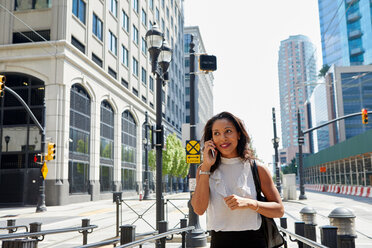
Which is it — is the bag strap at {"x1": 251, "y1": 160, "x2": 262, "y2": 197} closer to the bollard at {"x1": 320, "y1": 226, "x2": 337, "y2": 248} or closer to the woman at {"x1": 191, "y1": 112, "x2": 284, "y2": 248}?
the woman at {"x1": 191, "y1": 112, "x2": 284, "y2": 248}

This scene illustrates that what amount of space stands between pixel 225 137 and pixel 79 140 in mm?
27934

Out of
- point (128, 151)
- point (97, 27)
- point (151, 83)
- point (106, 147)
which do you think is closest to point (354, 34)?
point (151, 83)

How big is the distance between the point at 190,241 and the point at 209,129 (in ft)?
23.1

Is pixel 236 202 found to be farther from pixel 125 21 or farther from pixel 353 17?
pixel 353 17

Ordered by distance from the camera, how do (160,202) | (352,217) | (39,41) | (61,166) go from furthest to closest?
(39,41) < (61,166) < (160,202) < (352,217)

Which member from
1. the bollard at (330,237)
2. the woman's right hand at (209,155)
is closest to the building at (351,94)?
the bollard at (330,237)

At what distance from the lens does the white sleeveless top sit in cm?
238

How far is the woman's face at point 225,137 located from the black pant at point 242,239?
525 millimetres

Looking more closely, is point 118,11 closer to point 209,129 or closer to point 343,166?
point 343,166

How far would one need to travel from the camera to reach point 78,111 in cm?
2894

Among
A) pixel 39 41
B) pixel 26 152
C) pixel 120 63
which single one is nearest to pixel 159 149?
pixel 26 152

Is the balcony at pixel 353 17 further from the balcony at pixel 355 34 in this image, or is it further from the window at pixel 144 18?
the window at pixel 144 18

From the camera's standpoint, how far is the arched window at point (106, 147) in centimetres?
3353

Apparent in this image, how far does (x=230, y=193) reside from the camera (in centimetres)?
250
